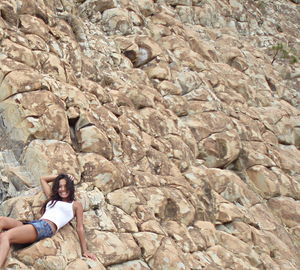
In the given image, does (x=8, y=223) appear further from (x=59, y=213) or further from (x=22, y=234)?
(x=59, y=213)

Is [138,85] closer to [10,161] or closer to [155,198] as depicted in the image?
[155,198]

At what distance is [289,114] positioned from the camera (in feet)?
79.7

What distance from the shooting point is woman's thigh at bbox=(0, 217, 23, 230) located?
8.98 m

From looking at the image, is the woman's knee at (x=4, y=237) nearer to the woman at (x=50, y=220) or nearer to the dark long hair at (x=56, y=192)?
the woman at (x=50, y=220)

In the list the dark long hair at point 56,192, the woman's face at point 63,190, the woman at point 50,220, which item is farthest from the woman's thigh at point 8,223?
the woman's face at point 63,190

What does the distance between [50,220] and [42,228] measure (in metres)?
0.36

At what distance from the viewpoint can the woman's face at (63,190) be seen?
397 inches

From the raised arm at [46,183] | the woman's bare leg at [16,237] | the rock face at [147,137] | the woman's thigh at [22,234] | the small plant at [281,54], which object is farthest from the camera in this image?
the small plant at [281,54]

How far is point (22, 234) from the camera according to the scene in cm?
879

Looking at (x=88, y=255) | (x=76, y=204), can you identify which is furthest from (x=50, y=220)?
(x=88, y=255)

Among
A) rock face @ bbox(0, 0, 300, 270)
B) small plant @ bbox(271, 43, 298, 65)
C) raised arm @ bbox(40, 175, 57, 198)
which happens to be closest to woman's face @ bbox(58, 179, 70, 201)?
raised arm @ bbox(40, 175, 57, 198)

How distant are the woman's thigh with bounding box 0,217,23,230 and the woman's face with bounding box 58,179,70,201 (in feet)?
4.06

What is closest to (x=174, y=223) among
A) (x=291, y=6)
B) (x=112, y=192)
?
(x=112, y=192)

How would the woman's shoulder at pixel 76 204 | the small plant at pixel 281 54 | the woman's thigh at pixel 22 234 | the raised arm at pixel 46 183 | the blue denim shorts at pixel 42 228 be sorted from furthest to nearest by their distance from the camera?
the small plant at pixel 281 54 → the raised arm at pixel 46 183 → the woman's shoulder at pixel 76 204 → the blue denim shorts at pixel 42 228 → the woman's thigh at pixel 22 234
